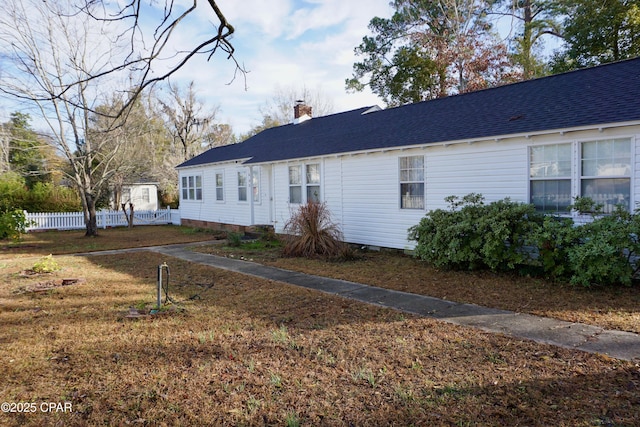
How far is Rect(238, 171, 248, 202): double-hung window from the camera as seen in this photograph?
17.6 metres

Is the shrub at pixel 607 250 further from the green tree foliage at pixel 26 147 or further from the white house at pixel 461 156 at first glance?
the green tree foliage at pixel 26 147

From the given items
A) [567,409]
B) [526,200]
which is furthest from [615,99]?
[567,409]

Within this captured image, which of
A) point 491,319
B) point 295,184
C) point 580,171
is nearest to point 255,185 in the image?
point 295,184

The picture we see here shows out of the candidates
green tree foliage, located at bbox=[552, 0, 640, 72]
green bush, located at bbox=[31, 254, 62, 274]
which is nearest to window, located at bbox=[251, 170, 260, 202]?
green bush, located at bbox=[31, 254, 62, 274]

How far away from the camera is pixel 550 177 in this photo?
830cm

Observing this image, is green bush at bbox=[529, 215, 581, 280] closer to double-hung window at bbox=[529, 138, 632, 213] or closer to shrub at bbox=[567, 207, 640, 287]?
shrub at bbox=[567, 207, 640, 287]

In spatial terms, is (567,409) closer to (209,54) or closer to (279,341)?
(279,341)

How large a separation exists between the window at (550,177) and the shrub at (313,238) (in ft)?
14.7

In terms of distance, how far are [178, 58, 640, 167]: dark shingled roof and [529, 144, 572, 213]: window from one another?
556 millimetres

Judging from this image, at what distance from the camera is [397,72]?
85.4 feet

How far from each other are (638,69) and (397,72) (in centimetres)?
1820

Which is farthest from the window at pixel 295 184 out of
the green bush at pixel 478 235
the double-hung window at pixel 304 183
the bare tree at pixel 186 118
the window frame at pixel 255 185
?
the bare tree at pixel 186 118

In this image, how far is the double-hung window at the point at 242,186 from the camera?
1758cm

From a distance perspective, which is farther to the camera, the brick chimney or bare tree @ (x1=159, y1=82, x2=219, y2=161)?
bare tree @ (x1=159, y1=82, x2=219, y2=161)
